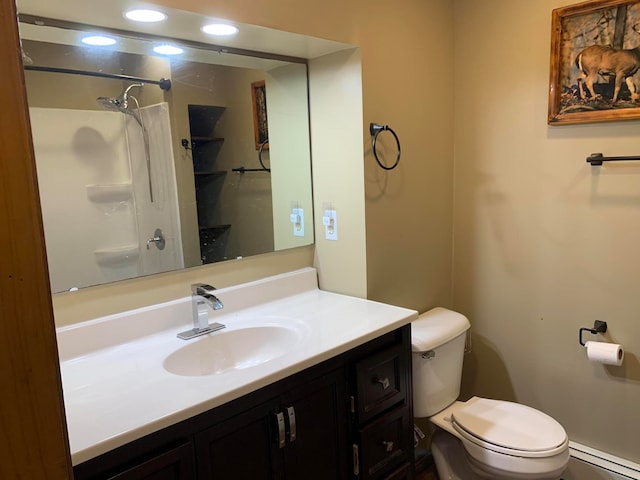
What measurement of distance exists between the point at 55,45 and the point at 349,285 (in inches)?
52.0

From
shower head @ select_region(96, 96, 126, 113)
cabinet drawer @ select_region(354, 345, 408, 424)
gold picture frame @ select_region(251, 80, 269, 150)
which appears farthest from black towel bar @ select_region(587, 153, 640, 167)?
shower head @ select_region(96, 96, 126, 113)

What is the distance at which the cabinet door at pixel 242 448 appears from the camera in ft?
3.84

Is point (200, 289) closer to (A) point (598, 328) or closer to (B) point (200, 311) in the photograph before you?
(B) point (200, 311)

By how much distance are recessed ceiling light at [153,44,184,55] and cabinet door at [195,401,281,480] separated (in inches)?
46.9

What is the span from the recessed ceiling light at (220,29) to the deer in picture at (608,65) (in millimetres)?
1340

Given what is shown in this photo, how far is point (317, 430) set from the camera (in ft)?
4.71

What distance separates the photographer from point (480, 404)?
2.01 m

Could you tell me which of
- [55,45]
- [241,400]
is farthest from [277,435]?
[55,45]

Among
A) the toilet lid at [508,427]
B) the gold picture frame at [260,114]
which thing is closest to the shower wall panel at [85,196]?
the gold picture frame at [260,114]

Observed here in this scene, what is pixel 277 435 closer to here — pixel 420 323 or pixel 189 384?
pixel 189 384

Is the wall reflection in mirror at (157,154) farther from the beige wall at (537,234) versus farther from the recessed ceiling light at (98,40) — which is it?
the beige wall at (537,234)

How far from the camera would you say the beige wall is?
1.95 m

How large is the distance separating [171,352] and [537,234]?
62.8 inches

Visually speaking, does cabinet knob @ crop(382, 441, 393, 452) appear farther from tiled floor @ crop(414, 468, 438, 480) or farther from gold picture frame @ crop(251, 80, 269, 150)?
gold picture frame @ crop(251, 80, 269, 150)
